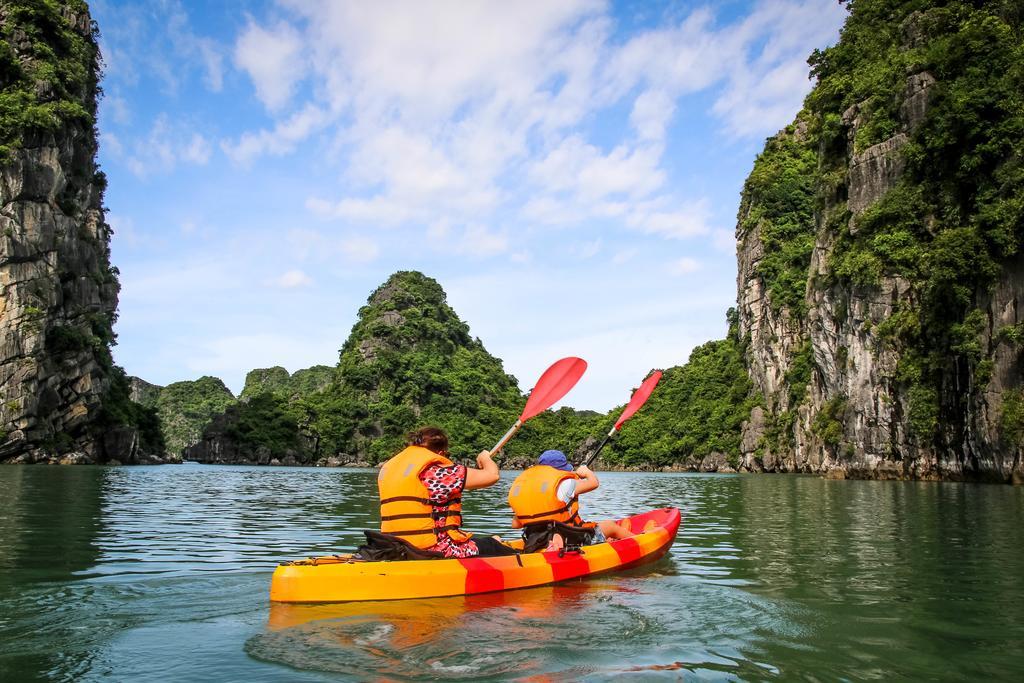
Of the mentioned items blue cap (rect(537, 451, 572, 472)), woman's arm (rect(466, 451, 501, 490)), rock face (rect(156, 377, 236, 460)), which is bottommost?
woman's arm (rect(466, 451, 501, 490))

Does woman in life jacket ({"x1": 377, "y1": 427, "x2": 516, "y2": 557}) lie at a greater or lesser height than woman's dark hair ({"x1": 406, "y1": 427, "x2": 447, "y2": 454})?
lesser

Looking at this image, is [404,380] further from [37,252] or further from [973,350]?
[973,350]

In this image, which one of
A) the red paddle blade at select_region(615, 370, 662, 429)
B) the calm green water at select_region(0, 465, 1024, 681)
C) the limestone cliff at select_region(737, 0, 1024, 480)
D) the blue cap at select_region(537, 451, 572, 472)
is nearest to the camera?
the calm green water at select_region(0, 465, 1024, 681)

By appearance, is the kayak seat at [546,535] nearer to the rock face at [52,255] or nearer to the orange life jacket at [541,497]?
the orange life jacket at [541,497]

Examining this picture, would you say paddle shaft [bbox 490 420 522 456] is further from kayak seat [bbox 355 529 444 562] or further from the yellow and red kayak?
kayak seat [bbox 355 529 444 562]

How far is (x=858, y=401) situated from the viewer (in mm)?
35125

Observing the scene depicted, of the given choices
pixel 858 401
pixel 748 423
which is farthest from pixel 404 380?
pixel 858 401

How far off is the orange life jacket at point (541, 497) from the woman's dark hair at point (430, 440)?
5.51 ft

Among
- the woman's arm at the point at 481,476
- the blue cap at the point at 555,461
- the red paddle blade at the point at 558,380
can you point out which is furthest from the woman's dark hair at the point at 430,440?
the red paddle blade at the point at 558,380

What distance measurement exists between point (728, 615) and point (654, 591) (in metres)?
1.23

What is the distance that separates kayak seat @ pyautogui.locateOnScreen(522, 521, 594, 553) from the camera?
7.95 metres

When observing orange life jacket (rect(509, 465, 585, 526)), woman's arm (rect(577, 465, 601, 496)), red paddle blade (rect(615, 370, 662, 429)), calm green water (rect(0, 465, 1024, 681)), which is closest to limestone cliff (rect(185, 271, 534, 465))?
red paddle blade (rect(615, 370, 662, 429))

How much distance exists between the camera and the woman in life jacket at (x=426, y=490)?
6.39 meters

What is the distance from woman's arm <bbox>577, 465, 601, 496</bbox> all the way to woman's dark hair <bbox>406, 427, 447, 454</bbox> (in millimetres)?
1997
